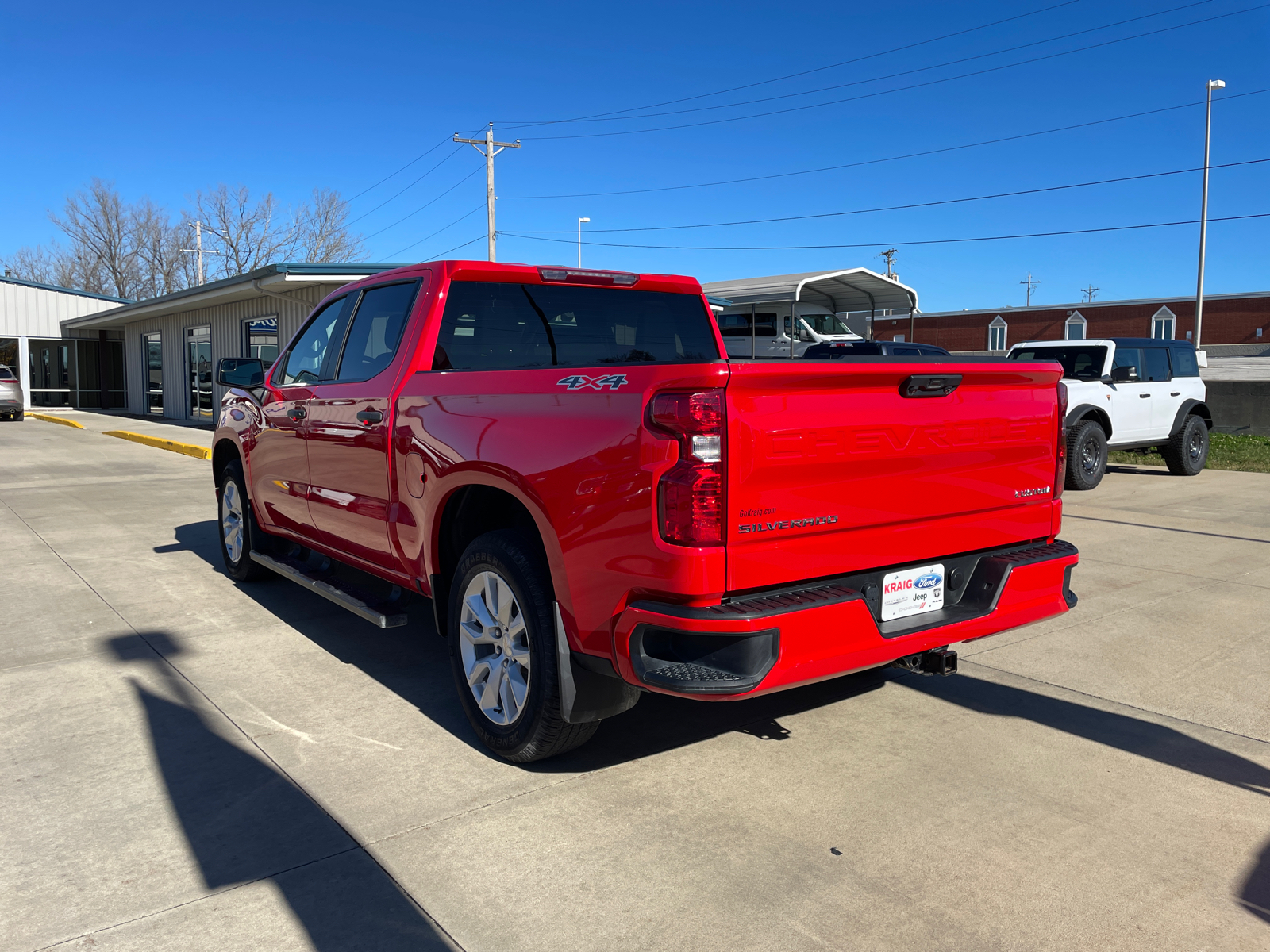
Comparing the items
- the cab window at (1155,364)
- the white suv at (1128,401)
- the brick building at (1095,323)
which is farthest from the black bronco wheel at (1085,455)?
the brick building at (1095,323)

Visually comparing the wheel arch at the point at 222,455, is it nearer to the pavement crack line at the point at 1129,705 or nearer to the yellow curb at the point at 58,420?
the pavement crack line at the point at 1129,705

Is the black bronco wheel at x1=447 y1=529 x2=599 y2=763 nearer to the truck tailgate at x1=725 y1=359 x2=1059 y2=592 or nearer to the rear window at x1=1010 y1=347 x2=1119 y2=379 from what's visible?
the truck tailgate at x1=725 y1=359 x2=1059 y2=592

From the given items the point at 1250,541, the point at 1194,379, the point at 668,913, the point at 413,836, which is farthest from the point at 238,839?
the point at 1194,379

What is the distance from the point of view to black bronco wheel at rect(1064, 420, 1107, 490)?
38.4 feet

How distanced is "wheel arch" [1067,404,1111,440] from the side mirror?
30.4 feet

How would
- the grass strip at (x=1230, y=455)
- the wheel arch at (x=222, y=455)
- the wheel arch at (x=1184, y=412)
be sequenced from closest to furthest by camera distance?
1. the wheel arch at (x=222, y=455)
2. the wheel arch at (x=1184, y=412)
3. the grass strip at (x=1230, y=455)

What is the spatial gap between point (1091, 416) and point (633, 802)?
10.5 m

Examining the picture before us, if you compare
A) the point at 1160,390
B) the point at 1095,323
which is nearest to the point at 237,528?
the point at 1160,390

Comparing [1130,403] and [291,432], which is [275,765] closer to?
[291,432]

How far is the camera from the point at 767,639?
Answer: 293 centimetres

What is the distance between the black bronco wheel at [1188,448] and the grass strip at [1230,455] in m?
0.84

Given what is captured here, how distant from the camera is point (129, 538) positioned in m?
8.65

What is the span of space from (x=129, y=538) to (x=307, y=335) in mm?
4208

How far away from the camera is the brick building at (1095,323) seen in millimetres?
51875
